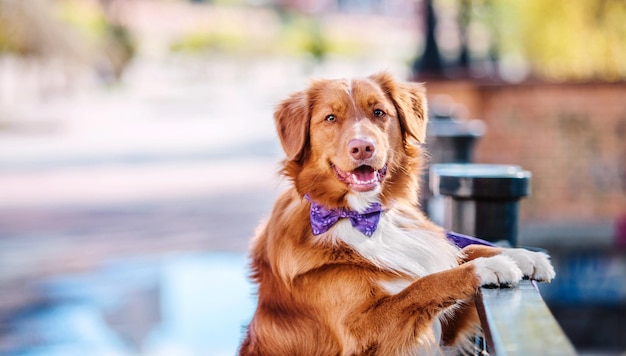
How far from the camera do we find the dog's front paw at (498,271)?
2.18 m

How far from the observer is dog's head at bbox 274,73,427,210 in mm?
2789

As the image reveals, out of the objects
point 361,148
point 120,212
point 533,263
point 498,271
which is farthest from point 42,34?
point 498,271

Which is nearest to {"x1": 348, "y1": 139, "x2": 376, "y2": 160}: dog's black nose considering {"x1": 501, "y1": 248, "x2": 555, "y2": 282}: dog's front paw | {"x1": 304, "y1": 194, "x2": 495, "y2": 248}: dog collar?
{"x1": 304, "y1": 194, "x2": 495, "y2": 248}: dog collar

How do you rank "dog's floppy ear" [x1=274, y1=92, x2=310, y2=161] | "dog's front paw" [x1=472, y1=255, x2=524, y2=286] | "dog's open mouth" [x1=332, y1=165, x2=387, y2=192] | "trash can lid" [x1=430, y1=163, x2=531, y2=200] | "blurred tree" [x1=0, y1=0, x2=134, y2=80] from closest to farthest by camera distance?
"dog's front paw" [x1=472, y1=255, x2=524, y2=286]
"dog's open mouth" [x1=332, y1=165, x2=387, y2=192]
"dog's floppy ear" [x1=274, y1=92, x2=310, y2=161]
"trash can lid" [x1=430, y1=163, x2=531, y2=200]
"blurred tree" [x1=0, y1=0, x2=134, y2=80]

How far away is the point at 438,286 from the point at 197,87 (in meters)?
39.7

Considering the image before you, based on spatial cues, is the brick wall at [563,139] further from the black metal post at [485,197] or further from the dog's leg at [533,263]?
the dog's leg at [533,263]

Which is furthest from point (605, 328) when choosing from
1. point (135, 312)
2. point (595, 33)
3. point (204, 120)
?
point (204, 120)

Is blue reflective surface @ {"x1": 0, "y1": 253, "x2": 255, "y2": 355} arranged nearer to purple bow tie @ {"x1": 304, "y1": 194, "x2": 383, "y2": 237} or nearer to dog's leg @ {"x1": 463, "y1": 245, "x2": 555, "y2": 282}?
purple bow tie @ {"x1": 304, "y1": 194, "x2": 383, "y2": 237}

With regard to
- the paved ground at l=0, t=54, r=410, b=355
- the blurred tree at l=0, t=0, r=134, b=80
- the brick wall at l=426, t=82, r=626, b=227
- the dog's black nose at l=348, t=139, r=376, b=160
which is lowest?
the paved ground at l=0, t=54, r=410, b=355

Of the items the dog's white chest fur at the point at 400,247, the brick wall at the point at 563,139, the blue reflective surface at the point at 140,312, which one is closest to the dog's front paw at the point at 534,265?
the dog's white chest fur at the point at 400,247

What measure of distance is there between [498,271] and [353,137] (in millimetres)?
751

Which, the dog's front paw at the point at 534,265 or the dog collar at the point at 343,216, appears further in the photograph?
the dog collar at the point at 343,216

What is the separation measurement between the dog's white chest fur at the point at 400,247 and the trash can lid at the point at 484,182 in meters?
0.55

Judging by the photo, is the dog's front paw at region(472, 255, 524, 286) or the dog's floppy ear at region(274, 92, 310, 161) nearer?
the dog's front paw at region(472, 255, 524, 286)
